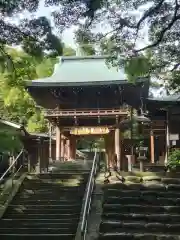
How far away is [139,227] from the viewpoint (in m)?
10.1

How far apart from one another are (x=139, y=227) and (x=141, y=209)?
1.04 m

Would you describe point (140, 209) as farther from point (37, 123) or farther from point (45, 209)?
point (37, 123)

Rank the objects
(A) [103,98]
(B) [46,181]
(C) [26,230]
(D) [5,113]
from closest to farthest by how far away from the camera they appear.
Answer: (C) [26,230]
(B) [46,181]
(A) [103,98]
(D) [5,113]

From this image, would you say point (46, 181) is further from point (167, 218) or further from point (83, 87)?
point (83, 87)

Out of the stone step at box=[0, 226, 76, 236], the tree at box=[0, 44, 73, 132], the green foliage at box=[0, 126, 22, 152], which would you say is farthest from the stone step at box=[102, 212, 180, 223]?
the tree at box=[0, 44, 73, 132]

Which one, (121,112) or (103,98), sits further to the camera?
(103,98)

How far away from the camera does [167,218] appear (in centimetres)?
1052

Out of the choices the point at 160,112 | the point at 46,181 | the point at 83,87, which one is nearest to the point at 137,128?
the point at 160,112

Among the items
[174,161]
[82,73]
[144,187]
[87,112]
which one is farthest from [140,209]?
[82,73]

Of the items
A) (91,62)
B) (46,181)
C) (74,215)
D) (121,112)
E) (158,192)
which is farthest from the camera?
(91,62)

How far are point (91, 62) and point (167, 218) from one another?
1692 centimetres

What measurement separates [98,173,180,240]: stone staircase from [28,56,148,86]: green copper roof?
712 cm

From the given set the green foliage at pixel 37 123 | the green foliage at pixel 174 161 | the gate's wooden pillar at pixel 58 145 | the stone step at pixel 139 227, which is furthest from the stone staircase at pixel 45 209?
the green foliage at pixel 37 123

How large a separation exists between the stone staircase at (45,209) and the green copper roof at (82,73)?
7.18 m
